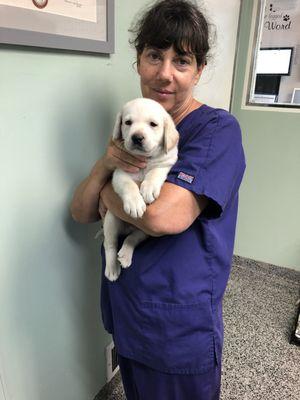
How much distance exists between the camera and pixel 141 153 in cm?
83

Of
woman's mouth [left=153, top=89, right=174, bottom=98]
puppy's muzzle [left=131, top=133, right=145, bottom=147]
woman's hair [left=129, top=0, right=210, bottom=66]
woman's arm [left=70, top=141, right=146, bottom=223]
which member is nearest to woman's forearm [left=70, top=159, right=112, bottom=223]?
woman's arm [left=70, top=141, right=146, bottom=223]

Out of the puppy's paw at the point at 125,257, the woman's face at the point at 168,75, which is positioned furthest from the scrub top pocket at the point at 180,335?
the woman's face at the point at 168,75

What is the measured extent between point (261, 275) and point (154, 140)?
170cm

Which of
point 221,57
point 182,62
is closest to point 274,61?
point 221,57

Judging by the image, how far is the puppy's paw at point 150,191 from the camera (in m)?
0.76

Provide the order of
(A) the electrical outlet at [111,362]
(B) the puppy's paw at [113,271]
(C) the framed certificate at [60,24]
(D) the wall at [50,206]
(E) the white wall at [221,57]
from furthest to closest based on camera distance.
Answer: (E) the white wall at [221,57] < (A) the electrical outlet at [111,362] < (B) the puppy's paw at [113,271] < (D) the wall at [50,206] < (C) the framed certificate at [60,24]

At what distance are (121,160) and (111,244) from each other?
0.80 feet

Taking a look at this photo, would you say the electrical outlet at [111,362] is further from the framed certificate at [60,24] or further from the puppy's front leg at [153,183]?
the framed certificate at [60,24]

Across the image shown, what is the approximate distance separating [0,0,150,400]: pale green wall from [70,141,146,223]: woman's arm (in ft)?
0.26

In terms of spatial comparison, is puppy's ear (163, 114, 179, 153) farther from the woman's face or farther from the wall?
the wall

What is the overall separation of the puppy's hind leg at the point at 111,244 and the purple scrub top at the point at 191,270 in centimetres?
3

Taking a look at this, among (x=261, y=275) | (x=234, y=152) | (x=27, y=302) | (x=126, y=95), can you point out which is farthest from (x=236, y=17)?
(x=27, y=302)

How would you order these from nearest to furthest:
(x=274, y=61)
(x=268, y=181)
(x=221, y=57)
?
(x=221, y=57) < (x=274, y=61) < (x=268, y=181)

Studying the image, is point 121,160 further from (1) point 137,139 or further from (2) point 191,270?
(2) point 191,270
